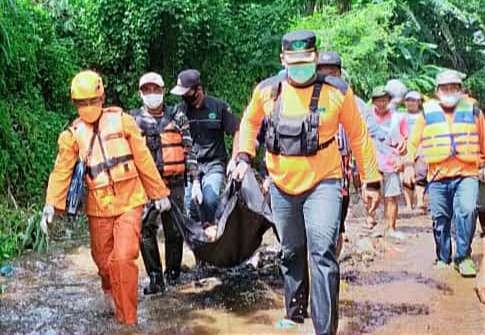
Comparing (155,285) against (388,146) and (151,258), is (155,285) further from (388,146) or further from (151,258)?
(388,146)

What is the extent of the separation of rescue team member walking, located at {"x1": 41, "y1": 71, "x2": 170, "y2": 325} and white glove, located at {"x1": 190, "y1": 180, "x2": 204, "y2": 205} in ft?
3.68

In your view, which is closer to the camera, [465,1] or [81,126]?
[81,126]

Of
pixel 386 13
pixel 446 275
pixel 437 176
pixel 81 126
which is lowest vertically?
pixel 446 275

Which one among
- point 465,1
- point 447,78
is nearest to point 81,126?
point 447,78

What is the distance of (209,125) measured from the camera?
22.8 ft

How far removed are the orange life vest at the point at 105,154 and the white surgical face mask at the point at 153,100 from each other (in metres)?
0.97

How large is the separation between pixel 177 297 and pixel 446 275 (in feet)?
8.15

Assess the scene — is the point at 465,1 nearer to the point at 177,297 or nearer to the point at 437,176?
the point at 437,176

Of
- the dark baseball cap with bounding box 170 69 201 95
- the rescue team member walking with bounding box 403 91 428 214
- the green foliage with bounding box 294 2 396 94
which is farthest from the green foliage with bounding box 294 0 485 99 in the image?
the dark baseball cap with bounding box 170 69 201 95

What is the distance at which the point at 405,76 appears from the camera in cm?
1780

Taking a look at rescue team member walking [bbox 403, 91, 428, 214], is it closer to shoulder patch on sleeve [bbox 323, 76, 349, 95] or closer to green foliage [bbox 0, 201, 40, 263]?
shoulder patch on sleeve [bbox 323, 76, 349, 95]

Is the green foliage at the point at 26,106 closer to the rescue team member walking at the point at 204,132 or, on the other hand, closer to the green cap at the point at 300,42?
the rescue team member walking at the point at 204,132

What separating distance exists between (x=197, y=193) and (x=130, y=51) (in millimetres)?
5716

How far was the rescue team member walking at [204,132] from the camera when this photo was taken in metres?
6.82
